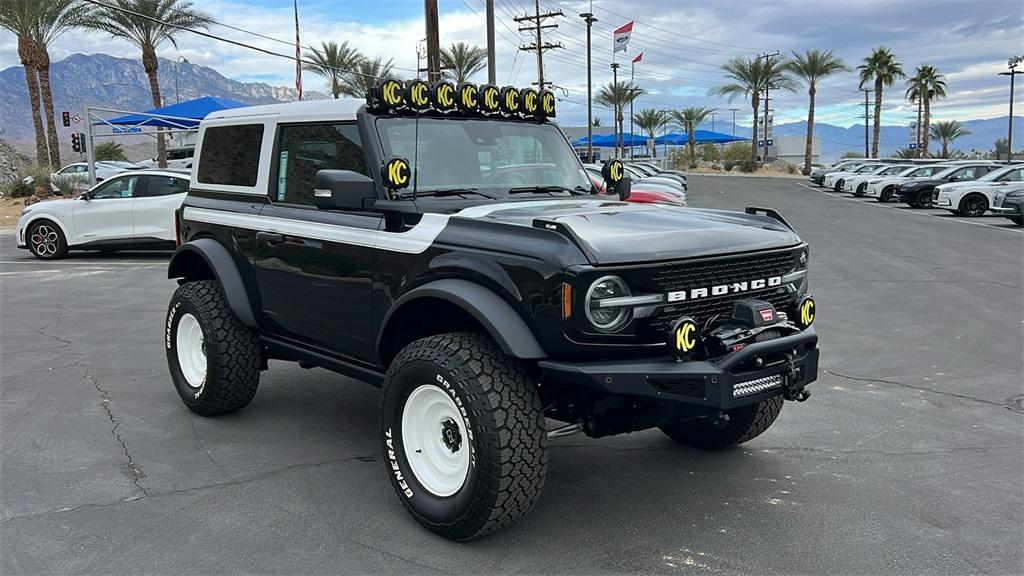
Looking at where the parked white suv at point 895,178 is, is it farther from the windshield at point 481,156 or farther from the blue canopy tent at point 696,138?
the blue canopy tent at point 696,138

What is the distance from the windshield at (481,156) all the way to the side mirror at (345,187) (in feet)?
0.86

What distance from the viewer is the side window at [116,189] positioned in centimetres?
1462

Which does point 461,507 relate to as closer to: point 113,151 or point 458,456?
point 458,456

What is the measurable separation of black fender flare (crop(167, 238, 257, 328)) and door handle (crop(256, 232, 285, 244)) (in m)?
0.38

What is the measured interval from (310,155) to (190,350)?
5.93 ft

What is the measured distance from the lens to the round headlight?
336 centimetres

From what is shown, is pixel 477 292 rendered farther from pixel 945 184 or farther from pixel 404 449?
pixel 945 184

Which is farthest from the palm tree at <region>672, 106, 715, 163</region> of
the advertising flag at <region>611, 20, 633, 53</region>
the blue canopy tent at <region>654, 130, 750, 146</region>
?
the advertising flag at <region>611, 20, 633, 53</region>

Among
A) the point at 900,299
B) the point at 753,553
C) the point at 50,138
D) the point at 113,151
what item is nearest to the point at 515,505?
the point at 753,553

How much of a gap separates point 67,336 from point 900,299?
9380 mm

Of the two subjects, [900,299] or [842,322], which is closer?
[842,322]

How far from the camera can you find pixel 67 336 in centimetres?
834

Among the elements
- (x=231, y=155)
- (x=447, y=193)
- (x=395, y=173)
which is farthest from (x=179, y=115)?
(x=395, y=173)

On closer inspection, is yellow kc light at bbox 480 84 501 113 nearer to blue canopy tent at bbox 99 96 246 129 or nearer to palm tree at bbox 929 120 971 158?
blue canopy tent at bbox 99 96 246 129
